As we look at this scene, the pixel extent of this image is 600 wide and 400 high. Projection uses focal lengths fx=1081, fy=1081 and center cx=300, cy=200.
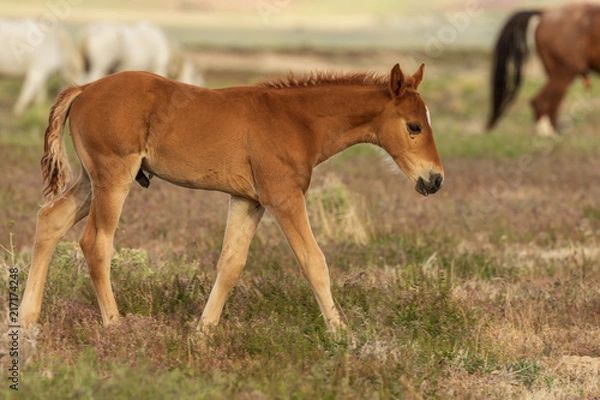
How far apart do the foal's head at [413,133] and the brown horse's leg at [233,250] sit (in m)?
1.01

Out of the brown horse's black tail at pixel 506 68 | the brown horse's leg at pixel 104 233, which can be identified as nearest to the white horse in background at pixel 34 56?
the brown horse's black tail at pixel 506 68

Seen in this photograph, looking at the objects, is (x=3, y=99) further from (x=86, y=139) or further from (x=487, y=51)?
(x=487, y=51)

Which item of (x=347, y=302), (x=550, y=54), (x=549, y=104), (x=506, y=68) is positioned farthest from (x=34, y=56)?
(x=347, y=302)

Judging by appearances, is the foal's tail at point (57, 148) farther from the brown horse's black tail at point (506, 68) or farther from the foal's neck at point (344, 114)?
the brown horse's black tail at point (506, 68)

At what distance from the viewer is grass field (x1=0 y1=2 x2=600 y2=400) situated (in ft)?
19.1

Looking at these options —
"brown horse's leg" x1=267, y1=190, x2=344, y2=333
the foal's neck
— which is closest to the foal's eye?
the foal's neck

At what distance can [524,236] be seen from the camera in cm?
1096

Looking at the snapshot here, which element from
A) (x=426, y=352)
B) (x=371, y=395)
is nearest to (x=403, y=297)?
(x=426, y=352)

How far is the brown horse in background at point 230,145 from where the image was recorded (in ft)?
22.0

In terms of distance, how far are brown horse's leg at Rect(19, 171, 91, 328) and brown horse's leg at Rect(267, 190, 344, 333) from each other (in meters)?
1.39

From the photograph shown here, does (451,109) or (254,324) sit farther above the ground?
(451,109)

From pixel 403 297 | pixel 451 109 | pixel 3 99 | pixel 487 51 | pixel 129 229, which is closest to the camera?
pixel 403 297

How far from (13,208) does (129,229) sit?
1683 mm

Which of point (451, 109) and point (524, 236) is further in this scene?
point (451, 109)
